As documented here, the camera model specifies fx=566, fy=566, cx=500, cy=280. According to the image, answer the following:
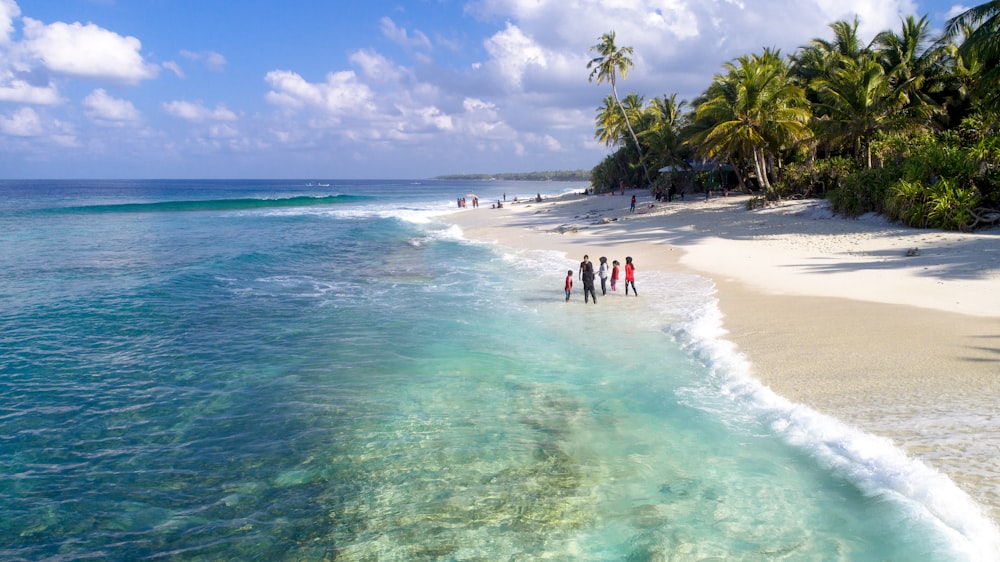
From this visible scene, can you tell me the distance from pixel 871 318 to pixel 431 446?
30.8 ft

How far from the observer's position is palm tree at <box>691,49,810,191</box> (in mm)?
32094

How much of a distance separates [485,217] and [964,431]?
43.8m

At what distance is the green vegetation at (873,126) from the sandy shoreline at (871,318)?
1.52m

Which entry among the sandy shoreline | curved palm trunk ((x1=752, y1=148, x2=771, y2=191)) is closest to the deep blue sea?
the sandy shoreline

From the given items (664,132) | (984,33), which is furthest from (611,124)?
(984,33)

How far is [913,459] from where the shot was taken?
6.24m

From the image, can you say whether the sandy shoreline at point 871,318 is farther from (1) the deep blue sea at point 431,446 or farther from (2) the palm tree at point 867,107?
(2) the palm tree at point 867,107

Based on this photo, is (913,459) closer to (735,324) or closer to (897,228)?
(735,324)

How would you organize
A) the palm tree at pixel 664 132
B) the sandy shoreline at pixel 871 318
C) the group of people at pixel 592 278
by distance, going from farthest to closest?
the palm tree at pixel 664 132 → the group of people at pixel 592 278 → the sandy shoreline at pixel 871 318

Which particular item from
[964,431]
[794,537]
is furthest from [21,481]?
[964,431]

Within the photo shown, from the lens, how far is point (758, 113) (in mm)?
32344

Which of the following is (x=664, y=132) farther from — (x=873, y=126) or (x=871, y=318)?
(x=871, y=318)

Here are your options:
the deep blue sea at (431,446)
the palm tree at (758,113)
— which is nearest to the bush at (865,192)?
the palm tree at (758,113)

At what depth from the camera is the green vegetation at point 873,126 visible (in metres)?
20.5
